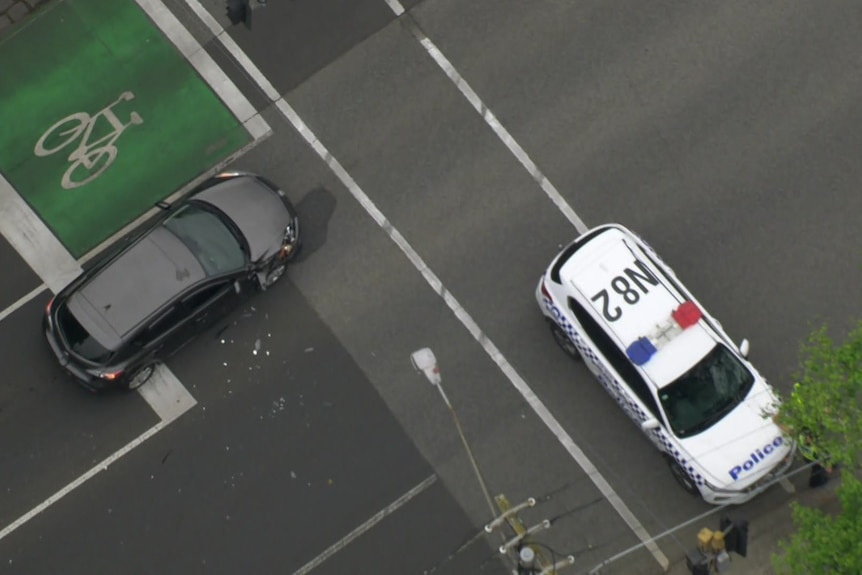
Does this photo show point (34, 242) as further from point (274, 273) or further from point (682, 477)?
point (682, 477)

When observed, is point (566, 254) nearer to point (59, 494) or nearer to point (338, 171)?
point (338, 171)

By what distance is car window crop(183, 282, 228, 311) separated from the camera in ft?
60.8

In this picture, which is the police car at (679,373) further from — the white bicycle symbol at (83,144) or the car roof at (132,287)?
the white bicycle symbol at (83,144)

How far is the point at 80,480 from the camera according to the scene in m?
19.0

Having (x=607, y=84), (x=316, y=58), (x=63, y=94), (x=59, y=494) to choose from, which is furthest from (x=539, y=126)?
(x=59, y=494)

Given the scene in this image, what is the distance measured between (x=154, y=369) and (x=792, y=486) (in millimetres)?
10975

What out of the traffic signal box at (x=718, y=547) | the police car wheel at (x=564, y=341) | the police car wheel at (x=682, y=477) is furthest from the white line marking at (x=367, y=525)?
the traffic signal box at (x=718, y=547)

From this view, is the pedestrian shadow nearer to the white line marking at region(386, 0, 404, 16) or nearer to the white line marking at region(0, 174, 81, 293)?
the white line marking at region(386, 0, 404, 16)

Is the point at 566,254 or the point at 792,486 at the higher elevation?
the point at 566,254

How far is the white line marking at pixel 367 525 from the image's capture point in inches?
733

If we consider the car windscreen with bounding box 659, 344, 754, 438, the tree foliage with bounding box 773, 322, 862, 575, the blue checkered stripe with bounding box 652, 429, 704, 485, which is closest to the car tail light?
the car windscreen with bounding box 659, 344, 754, 438

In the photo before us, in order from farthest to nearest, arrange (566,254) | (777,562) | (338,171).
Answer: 1. (338,171)
2. (566,254)
3. (777,562)

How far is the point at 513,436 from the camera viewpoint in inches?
748

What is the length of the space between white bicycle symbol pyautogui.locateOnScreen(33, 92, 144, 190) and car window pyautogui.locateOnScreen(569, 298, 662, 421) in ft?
28.8
